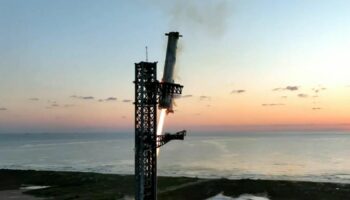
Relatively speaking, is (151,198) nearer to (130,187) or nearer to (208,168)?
(130,187)

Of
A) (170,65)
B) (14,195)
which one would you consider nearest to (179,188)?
(14,195)

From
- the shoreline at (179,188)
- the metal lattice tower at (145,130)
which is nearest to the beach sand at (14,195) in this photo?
the shoreline at (179,188)

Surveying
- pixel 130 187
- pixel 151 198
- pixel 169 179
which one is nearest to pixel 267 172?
pixel 169 179

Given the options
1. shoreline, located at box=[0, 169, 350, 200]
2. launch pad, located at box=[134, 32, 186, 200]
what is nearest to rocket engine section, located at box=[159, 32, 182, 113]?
launch pad, located at box=[134, 32, 186, 200]

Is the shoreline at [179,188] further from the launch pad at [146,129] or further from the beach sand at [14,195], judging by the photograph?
→ the launch pad at [146,129]

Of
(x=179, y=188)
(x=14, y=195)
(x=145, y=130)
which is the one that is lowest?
(x=14, y=195)

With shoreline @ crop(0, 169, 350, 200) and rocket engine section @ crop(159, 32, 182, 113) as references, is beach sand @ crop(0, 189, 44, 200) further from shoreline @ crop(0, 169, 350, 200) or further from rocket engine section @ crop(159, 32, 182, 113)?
rocket engine section @ crop(159, 32, 182, 113)

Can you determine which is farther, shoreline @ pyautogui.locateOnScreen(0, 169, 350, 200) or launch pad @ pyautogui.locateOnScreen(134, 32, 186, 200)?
shoreline @ pyautogui.locateOnScreen(0, 169, 350, 200)

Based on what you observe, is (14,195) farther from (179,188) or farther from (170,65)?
(170,65)

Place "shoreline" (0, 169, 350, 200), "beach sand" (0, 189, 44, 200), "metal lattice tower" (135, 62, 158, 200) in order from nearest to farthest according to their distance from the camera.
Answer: "metal lattice tower" (135, 62, 158, 200)
"shoreline" (0, 169, 350, 200)
"beach sand" (0, 189, 44, 200)
